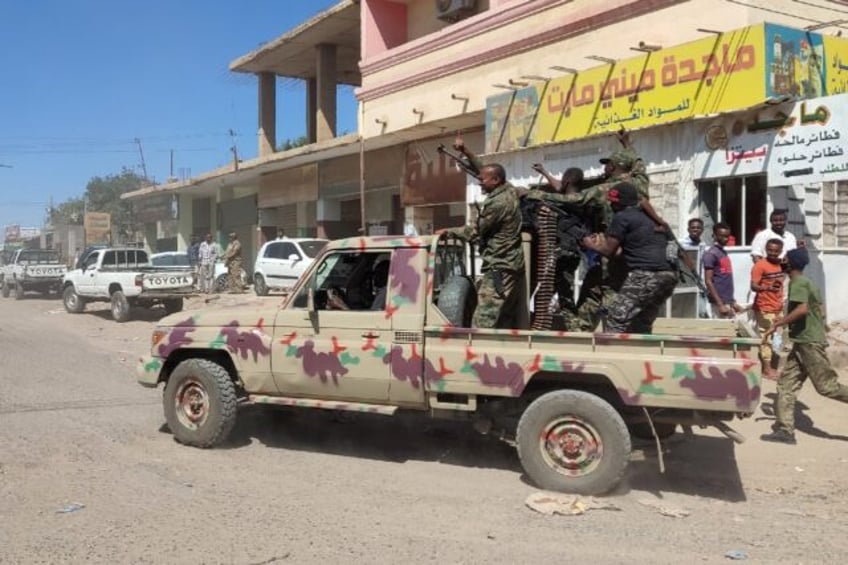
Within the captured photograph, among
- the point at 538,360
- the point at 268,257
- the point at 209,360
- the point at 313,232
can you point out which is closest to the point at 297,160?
the point at 313,232

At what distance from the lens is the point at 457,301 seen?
5.39 m

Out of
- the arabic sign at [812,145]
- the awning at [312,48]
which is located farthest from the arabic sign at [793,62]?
the awning at [312,48]

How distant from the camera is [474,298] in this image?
18.5ft

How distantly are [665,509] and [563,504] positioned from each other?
2.10 ft

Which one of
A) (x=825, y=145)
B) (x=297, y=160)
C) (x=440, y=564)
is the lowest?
(x=440, y=564)

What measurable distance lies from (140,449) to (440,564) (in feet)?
10.5

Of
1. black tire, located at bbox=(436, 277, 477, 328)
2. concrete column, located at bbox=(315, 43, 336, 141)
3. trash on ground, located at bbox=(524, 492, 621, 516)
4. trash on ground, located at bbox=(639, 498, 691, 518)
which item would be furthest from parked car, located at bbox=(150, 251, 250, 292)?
trash on ground, located at bbox=(639, 498, 691, 518)

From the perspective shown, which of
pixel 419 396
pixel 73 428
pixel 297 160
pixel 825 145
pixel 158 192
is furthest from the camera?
pixel 158 192

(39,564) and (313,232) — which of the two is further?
(313,232)

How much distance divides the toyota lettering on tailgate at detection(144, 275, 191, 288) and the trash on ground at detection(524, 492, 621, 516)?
12.7 meters

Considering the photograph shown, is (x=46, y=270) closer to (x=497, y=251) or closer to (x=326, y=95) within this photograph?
(x=326, y=95)

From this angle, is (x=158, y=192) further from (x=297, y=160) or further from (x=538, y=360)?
(x=538, y=360)

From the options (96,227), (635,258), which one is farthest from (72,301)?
(96,227)

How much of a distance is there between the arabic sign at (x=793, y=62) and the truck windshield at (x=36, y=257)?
2284 cm
